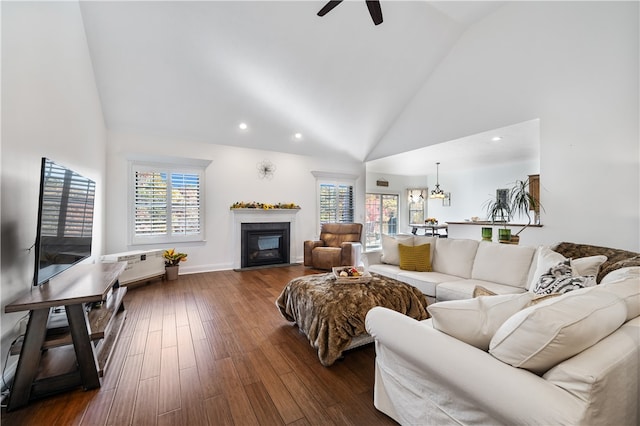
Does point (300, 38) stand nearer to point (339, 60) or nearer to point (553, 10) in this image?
point (339, 60)

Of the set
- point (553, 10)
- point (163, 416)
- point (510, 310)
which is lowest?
point (163, 416)

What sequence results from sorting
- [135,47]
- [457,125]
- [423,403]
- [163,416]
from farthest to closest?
[457,125]
[135,47]
[163,416]
[423,403]

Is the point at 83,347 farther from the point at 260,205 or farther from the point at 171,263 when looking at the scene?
the point at 260,205

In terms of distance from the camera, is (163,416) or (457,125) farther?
(457,125)

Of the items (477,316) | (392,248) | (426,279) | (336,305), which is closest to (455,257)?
(426,279)

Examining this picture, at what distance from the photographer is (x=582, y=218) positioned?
11.5ft

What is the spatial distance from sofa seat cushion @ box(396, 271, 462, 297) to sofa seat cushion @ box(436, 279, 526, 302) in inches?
3.1

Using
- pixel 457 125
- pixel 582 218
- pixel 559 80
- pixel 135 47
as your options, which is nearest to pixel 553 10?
pixel 559 80

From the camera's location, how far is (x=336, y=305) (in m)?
2.25

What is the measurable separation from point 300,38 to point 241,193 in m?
3.12

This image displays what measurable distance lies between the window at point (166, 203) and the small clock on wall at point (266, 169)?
118 cm

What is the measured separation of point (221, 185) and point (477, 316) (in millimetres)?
5175

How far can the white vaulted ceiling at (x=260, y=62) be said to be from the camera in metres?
3.44

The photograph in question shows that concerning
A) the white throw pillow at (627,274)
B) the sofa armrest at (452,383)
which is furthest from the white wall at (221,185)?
the white throw pillow at (627,274)
